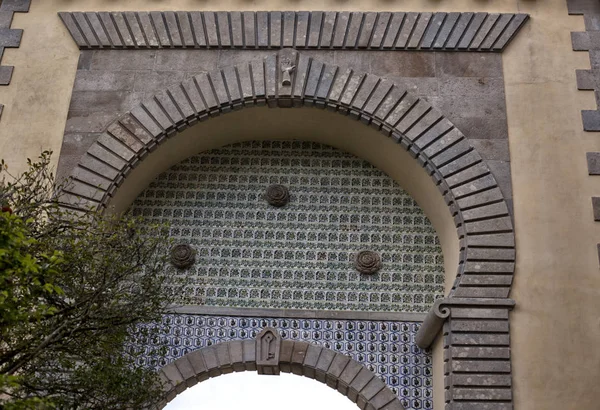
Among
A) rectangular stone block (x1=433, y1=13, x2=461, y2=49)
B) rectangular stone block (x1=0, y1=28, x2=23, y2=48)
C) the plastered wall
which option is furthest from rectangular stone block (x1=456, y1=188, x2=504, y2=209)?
rectangular stone block (x1=0, y1=28, x2=23, y2=48)

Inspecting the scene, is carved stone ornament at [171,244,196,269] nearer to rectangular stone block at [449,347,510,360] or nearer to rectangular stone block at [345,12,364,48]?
rectangular stone block at [345,12,364,48]

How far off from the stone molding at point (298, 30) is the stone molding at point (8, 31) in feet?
2.45

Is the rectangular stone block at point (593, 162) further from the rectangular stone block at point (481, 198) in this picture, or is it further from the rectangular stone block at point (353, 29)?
the rectangular stone block at point (353, 29)

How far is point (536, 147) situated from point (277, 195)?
355 cm

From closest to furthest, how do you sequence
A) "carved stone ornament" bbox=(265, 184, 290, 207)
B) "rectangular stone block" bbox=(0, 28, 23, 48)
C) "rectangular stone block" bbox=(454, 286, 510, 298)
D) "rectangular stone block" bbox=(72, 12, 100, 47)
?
1. "rectangular stone block" bbox=(454, 286, 510, 298)
2. "carved stone ornament" bbox=(265, 184, 290, 207)
3. "rectangular stone block" bbox=(72, 12, 100, 47)
4. "rectangular stone block" bbox=(0, 28, 23, 48)

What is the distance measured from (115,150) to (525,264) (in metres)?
5.49

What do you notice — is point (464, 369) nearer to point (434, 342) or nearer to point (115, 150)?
point (434, 342)

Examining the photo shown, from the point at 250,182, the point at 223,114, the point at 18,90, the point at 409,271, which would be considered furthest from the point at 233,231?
the point at 18,90

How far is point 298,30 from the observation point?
42.0ft

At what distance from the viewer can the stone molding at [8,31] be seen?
12.8 meters

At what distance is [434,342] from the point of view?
38.3ft

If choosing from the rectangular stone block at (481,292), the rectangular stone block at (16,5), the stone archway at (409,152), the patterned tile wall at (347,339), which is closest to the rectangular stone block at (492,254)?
the stone archway at (409,152)

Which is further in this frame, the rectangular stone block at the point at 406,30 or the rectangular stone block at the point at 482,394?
the rectangular stone block at the point at 406,30

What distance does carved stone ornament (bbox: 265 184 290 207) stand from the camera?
12.8 m
